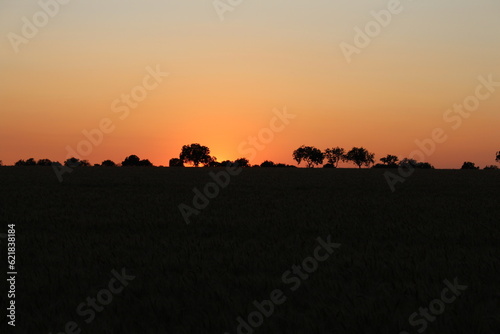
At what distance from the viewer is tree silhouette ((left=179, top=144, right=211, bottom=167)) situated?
165875mm

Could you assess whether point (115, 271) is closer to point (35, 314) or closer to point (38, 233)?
point (35, 314)

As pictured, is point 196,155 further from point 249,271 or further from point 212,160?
point 249,271

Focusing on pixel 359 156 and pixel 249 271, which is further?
pixel 359 156

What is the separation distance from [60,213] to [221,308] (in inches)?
579

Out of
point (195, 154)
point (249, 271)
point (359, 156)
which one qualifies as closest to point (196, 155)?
point (195, 154)

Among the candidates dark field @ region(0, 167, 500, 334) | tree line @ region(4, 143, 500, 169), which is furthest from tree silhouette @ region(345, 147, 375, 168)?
dark field @ region(0, 167, 500, 334)

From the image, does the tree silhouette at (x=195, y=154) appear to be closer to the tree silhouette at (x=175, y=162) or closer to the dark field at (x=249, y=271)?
the tree silhouette at (x=175, y=162)

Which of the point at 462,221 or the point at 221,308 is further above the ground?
the point at 221,308

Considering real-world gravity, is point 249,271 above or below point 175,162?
below

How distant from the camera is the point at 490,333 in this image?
6656 mm

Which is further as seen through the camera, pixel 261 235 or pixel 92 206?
pixel 92 206

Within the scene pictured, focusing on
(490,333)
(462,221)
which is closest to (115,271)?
(490,333)

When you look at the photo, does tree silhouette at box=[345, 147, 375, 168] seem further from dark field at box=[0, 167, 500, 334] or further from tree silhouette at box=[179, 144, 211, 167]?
dark field at box=[0, 167, 500, 334]

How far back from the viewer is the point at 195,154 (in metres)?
167
